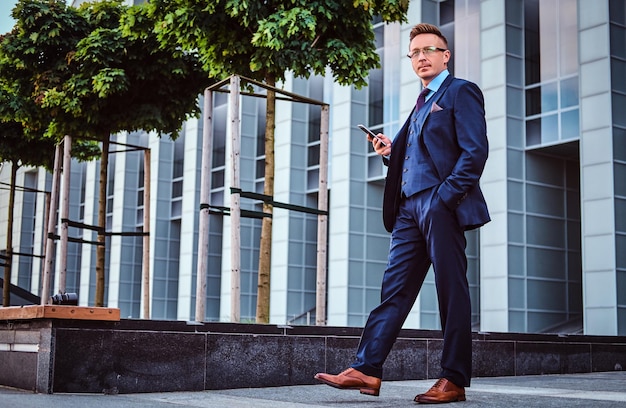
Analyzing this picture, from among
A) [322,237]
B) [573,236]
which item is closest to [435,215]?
[322,237]

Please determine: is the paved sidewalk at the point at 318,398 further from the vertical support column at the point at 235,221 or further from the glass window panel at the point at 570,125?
the glass window panel at the point at 570,125

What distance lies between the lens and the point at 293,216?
30516 millimetres

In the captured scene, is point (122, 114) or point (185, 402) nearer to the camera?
point (185, 402)

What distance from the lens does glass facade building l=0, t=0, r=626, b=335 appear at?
20703mm

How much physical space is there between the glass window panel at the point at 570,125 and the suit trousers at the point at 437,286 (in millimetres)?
18272

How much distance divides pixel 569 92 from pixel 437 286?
1902 cm

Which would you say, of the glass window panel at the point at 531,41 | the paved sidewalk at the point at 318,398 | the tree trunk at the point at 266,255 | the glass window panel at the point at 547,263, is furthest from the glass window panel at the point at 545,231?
the paved sidewalk at the point at 318,398

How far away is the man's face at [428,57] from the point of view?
15.1 ft

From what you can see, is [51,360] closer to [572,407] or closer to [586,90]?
[572,407]

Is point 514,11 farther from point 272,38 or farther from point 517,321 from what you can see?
point 272,38

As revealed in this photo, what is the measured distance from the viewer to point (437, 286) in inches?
171

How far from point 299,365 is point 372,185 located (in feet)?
69.0

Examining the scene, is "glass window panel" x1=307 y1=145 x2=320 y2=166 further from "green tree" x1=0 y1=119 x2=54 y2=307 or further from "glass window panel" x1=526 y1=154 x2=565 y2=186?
"green tree" x1=0 y1=119 x2=54 y2=307

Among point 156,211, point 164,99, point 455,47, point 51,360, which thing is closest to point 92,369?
point 51,360
